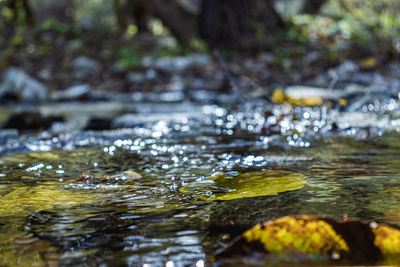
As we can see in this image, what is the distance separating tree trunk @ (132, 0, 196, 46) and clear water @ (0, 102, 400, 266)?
820 cm

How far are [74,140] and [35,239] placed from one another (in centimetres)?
202

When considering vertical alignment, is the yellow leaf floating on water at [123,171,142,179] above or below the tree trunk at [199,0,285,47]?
below

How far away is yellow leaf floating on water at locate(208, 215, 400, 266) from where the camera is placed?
0.77 m

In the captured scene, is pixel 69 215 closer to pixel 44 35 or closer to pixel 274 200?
pixel 274 200

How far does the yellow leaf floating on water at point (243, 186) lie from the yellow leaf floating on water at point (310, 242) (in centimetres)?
49

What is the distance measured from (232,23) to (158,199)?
907 cm

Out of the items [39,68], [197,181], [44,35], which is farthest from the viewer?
[44,35]

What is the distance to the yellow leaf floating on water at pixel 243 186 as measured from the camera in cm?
132

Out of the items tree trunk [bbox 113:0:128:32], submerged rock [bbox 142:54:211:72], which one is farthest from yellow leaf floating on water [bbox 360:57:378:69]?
tree trunk [bbox 113:0:128:32]

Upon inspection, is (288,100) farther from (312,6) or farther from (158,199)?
(312,6)

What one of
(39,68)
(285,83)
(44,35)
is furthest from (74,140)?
(44,35)

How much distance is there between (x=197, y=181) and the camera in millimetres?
1450

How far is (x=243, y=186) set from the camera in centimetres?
142

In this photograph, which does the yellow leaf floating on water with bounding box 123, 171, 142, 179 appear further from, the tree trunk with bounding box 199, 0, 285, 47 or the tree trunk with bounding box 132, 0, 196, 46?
the tree trunk with bounding box 132, 0, 196, 46
